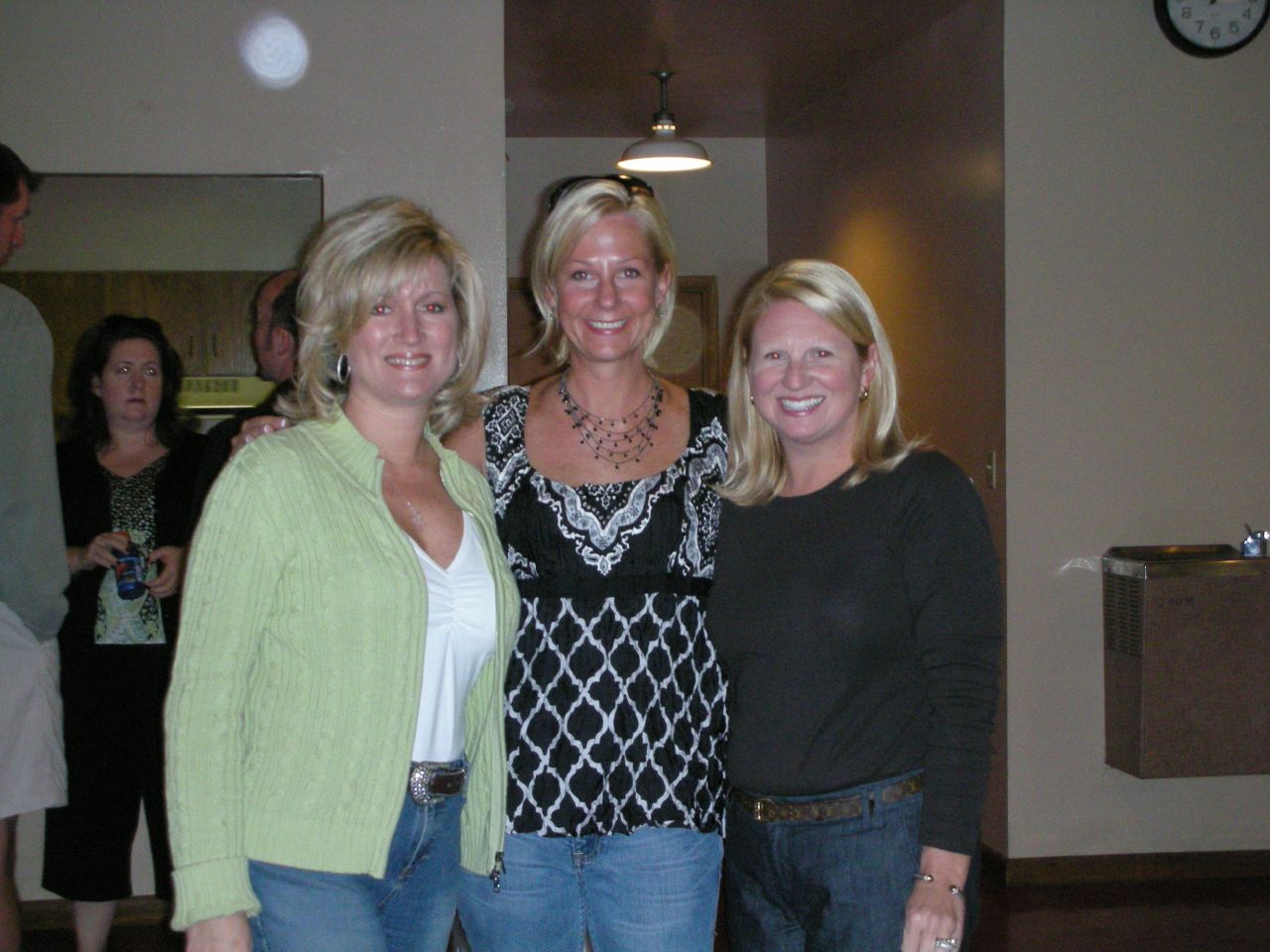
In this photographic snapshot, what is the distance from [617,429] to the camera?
2.04 m

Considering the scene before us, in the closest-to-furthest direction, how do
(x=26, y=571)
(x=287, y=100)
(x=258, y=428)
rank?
(x=258, y=428) < (x=26, y=571) < (x=287, y=100)

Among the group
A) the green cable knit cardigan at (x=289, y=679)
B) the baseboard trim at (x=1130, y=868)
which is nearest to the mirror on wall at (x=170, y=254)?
the green cable knit cardigan at (x=289, y=679)

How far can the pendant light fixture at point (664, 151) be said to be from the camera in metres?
5.62

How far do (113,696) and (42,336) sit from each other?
120 cm

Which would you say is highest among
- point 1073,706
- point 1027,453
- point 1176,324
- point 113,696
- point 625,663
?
point 1176,324

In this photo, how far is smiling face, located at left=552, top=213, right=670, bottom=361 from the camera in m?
2.00

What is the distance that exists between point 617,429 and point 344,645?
0.67 m

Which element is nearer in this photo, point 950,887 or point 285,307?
point 950,887

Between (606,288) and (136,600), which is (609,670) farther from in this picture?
(136,600)

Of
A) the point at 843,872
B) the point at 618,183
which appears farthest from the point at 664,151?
the point at 843,872

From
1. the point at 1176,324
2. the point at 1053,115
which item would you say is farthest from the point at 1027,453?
the point at 1053,115

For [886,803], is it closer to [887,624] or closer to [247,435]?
[887,624]

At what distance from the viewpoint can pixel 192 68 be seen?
3.79 m

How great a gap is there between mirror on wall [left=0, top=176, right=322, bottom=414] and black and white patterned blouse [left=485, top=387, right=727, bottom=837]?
7.66ft
